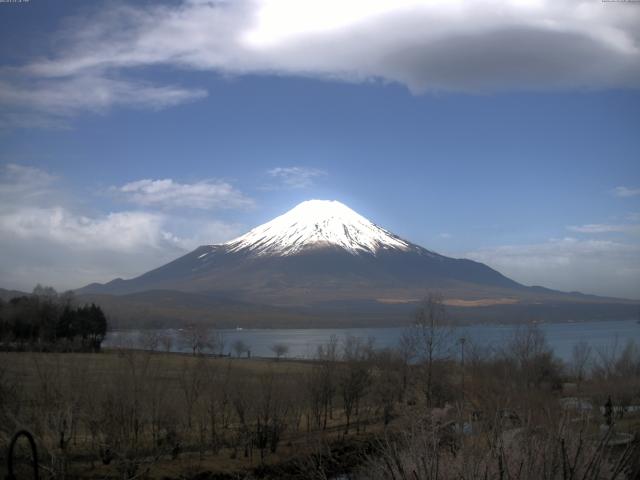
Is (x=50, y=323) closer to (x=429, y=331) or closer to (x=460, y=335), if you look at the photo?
(x=460, y=335)

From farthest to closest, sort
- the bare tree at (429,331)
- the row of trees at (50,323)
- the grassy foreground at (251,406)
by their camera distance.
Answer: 1. the row of trees at (50,323)
2. the bare tree at (429,331)
3. the grassy foreground at (251,406)

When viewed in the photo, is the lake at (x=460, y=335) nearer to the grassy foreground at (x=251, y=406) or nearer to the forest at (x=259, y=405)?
the forest at (x=259, y=405)

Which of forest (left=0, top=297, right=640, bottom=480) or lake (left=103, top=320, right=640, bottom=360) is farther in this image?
lake (left=103, top=320, right=640, bottom=360)

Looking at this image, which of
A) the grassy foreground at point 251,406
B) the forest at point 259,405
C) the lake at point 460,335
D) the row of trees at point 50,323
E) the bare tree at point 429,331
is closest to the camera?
the forest at point 259,405

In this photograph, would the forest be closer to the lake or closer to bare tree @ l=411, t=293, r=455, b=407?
bare tree @ l=411, t=293, r=455, b=407

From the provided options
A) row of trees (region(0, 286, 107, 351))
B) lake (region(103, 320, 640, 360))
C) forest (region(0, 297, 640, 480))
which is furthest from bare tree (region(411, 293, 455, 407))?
row of trees (region(0, 286, 107, 351))

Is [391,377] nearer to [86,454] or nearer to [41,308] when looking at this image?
[86,454]

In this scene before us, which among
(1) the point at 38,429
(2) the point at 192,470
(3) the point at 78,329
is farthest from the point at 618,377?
(3) the point at 78,329

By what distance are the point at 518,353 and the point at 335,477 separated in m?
18.2

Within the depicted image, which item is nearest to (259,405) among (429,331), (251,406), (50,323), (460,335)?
(251,406)

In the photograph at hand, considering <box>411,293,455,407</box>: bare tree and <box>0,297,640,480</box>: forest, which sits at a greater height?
<box>411,293,455,407</box>: bare tree

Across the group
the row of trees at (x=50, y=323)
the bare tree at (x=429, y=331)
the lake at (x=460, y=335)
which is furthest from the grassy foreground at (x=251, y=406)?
the row of trees at (x=50, y=323)

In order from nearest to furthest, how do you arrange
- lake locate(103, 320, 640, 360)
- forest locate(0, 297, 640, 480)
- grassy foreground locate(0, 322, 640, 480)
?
forest locate(0, 297, 640, 480)
grassy foreground locate(0, 322, 640, 480)
lake locate(103, 320, 640, 360)

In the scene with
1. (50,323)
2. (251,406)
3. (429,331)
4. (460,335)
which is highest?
(429,331)
